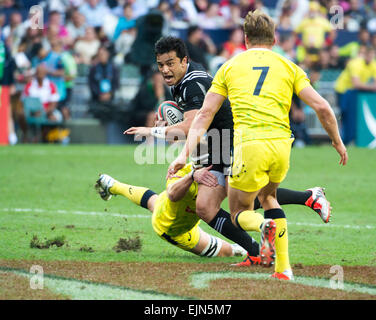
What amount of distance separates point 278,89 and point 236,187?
0.82 metres

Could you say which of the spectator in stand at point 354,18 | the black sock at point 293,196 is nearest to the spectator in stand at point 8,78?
the spectator in stand at point 354,18

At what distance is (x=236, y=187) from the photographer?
5.38 m

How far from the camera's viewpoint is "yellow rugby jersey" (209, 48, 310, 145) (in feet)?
17.3

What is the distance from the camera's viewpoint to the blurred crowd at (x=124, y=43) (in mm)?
17391

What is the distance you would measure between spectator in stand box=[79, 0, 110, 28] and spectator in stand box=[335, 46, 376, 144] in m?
6.85

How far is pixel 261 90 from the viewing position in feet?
17.3

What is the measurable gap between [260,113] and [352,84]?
1365cm

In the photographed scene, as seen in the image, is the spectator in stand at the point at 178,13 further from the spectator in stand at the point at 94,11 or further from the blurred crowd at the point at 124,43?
the spectator in stand at the point at 94,11

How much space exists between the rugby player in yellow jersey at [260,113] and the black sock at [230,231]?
607 mm

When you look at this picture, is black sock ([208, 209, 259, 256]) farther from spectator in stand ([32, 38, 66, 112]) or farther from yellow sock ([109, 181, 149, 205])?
spectator in stand ([32, 38, 66, 112])

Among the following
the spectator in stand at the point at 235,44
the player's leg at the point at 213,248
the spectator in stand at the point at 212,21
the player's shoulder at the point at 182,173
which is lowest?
the player's leg at the point at 213,248

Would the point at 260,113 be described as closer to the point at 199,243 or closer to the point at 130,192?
the point at 199,243
